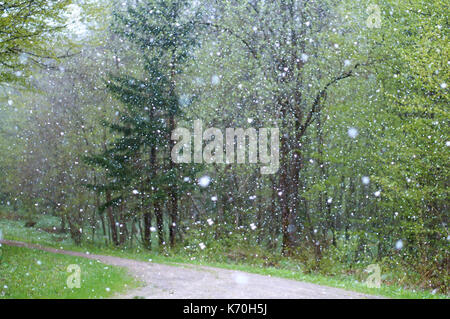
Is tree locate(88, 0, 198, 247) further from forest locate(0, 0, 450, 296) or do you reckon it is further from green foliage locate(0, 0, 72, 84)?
green foliage locate(0, 0, 72, 84)

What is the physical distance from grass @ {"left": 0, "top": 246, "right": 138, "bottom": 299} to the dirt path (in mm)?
522

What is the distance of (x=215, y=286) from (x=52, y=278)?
11.7ft

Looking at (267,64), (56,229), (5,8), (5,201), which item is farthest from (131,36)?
(5,201)

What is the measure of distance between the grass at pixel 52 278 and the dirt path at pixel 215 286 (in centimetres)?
52

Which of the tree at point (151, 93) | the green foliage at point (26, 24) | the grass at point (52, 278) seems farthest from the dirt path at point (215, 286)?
the green foliage at point (26, 24)

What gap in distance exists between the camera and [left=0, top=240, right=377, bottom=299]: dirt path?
27.3 feet

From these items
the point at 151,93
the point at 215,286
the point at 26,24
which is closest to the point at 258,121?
the point at 151,93

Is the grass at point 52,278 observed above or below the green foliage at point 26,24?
below

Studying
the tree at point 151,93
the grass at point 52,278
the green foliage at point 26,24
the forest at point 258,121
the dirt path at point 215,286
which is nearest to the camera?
the dirt path at point 215,286

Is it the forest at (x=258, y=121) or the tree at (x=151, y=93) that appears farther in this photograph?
the tree at (x=151, y=93)

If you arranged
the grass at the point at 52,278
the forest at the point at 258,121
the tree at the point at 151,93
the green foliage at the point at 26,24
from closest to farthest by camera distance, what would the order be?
the grass at the point at 52,278, the green foliage at the point at 26,24, the forest at the point at 258,121, the tree at the point at 151,93

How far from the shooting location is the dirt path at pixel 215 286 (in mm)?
8336

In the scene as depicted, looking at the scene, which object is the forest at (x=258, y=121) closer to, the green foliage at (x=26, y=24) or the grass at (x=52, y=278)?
the green foliage at (x=26, y=24)

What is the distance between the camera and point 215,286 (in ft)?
30.0
